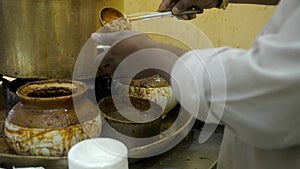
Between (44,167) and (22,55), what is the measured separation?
0.35 meters

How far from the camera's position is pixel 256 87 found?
0.44 meters

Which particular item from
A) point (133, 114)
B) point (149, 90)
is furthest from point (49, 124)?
point (149, 90)

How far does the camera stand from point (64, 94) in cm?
85

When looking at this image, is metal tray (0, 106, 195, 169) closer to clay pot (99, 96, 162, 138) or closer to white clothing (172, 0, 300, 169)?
clay pot (99, 96, 162, 138)

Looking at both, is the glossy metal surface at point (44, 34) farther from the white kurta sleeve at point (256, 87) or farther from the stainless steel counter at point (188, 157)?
the white kurta sleeve at point (256, 87)

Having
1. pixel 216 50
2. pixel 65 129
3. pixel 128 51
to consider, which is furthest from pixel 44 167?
pixel 216 50

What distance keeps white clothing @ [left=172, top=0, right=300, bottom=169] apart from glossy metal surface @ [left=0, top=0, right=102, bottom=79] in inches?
19.7

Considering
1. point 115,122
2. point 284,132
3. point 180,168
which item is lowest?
point 180,168

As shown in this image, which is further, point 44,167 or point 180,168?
point 180,168

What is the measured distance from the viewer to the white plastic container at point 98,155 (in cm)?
65

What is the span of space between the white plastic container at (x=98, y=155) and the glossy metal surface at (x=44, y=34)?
327 mm

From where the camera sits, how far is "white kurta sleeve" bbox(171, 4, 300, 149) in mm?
418

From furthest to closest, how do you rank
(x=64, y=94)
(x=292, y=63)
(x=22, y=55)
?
(x=22, y=55)
(x=64, y=94)
(x=292, y=63)

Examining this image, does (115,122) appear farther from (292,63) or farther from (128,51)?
(292,63)
